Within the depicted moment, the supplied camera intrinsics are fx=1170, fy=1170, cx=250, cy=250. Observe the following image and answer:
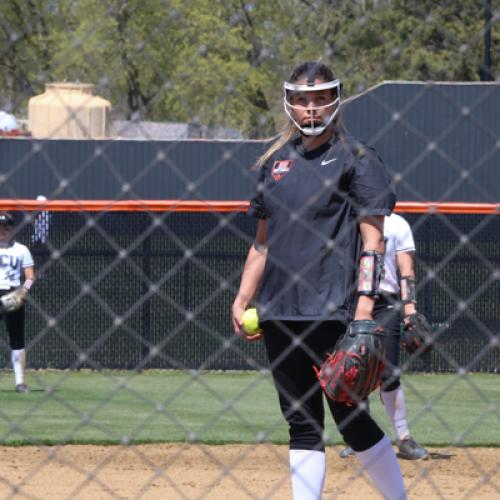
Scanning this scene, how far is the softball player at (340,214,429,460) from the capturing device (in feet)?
23.0

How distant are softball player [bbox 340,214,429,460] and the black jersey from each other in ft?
8.14

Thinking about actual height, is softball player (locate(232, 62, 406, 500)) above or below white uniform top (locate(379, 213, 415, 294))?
above

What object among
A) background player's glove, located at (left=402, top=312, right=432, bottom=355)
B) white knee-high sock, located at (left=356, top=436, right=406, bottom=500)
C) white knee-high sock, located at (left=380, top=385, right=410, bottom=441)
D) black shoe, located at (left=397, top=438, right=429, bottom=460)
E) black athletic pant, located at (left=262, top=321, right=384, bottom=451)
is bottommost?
black shoe, located at (left=397, top=438, right=429, bottom=460)

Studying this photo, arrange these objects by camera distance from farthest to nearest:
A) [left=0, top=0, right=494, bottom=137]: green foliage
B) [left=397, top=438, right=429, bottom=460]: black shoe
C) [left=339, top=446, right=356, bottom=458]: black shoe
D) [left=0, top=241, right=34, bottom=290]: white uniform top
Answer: [left=0, top=241, right=34, bottom=290]: white uniform top → [left=339, top=446, right=356, bottom=458]: black shoe → [left=397, top=438, right=429, bottom=460]: black shoe → [left=0, top=0, right=494, bottom=137]: green foliage

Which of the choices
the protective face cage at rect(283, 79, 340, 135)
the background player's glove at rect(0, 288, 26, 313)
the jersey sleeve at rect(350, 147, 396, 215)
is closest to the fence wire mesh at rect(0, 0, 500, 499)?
the jersey sleeve at rect(350, 147, 396, 215)

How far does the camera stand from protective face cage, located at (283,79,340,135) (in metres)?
4.24

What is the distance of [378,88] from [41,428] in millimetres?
7031

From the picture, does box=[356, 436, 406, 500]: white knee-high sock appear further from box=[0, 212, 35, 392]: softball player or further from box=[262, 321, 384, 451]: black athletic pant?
box=[0, 212, 35, 392]: softball player

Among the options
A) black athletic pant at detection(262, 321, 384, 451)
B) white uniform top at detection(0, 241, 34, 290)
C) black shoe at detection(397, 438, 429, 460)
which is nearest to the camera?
black athletic pant at detection(262, 321, 384, 451)

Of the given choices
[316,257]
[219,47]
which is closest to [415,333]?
Answer: [316,257]

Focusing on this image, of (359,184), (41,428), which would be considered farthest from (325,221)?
(41,428)

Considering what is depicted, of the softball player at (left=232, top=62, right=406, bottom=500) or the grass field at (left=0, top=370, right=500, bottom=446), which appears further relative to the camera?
the grass field at (left=0, top=370, right=500, bottom=446)

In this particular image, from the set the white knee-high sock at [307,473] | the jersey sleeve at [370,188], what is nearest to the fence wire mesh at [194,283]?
the white knee-high sock at [307,473]

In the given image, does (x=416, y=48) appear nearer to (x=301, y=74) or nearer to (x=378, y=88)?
(x=378, y=88)
